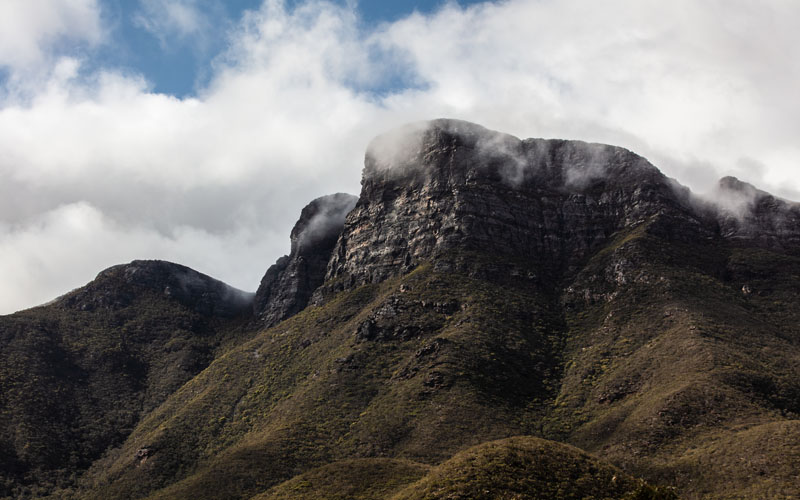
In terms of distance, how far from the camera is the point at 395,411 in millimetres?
127750

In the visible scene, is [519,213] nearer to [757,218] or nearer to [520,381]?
[757,218]

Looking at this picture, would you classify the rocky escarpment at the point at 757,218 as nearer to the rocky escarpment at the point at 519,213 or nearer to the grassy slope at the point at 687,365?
the grassy slope at the point at 687,365

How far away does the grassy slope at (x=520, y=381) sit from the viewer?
10600 cm

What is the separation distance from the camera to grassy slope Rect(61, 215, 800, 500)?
348 feet

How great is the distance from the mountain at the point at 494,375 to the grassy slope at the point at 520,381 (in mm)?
460

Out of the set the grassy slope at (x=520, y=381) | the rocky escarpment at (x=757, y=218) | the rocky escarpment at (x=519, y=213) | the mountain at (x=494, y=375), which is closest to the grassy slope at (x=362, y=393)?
the grassy slope at (x=520, y=381)

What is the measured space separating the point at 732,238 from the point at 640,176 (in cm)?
2773

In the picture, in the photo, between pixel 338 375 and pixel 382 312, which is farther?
pixel 382 312

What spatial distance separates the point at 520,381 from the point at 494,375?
211 inches

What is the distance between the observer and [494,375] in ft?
443

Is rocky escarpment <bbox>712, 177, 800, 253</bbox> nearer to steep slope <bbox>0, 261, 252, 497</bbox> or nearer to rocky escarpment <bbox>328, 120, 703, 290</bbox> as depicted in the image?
rocky escarpment <bbox>328, 120, 703, 290</bbox>

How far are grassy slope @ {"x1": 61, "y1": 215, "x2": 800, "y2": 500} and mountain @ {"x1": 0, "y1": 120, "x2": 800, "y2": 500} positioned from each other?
0.46 m

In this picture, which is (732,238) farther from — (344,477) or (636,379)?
(344,477)

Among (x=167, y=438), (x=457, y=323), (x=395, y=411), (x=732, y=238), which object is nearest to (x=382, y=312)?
(x=457, y=323)
